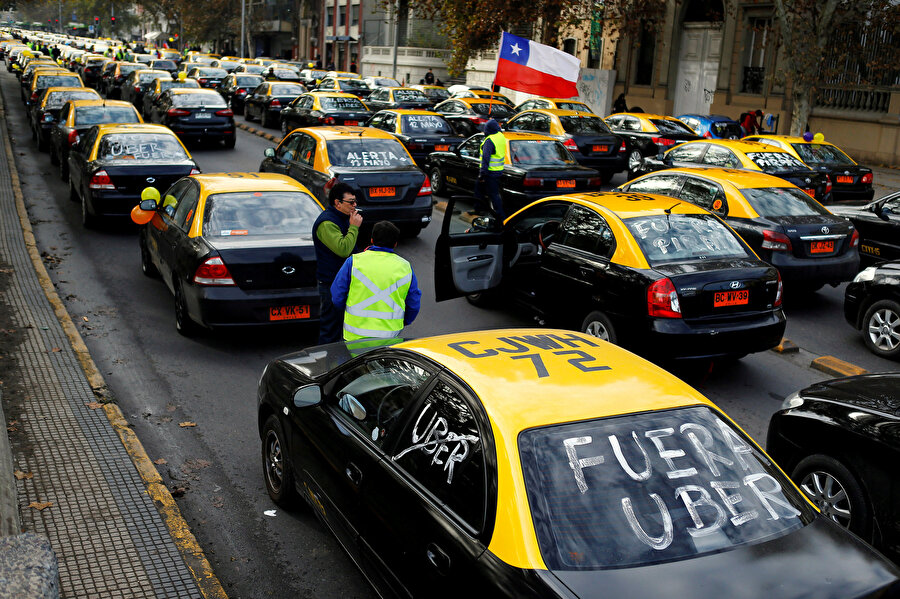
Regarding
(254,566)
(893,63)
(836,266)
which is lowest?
(254,566)

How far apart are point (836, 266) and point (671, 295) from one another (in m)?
4.24

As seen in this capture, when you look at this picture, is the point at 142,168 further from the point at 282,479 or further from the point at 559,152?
the point at 282,479

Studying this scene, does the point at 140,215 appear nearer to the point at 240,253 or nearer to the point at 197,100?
the point at 240,253

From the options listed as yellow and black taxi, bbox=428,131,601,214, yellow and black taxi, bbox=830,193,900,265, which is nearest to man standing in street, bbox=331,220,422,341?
yellow and black taxi, bbox=830,193,900,265

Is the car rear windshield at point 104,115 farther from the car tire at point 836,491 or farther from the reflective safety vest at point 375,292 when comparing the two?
the car tire at point 836,491

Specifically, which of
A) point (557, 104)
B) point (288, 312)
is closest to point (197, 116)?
point (557, 104)

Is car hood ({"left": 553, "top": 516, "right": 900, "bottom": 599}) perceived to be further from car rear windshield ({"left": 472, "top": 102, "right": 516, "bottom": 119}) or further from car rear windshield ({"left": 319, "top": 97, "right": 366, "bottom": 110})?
car rear windshield ({"left": 472, "top": 102, "right": 516, "bottom": 119})

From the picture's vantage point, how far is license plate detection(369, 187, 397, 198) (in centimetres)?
1312

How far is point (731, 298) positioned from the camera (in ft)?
25.6

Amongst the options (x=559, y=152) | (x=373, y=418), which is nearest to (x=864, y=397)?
(x=373, y=418)

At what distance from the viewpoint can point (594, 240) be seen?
8.57 m

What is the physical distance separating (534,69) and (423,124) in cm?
284

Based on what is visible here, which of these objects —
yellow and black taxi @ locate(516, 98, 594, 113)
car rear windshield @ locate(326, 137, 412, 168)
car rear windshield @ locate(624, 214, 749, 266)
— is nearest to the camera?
car rear windshield @ locate(624, 214, 749, 266)

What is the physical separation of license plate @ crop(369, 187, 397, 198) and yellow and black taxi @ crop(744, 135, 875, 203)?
792cm
